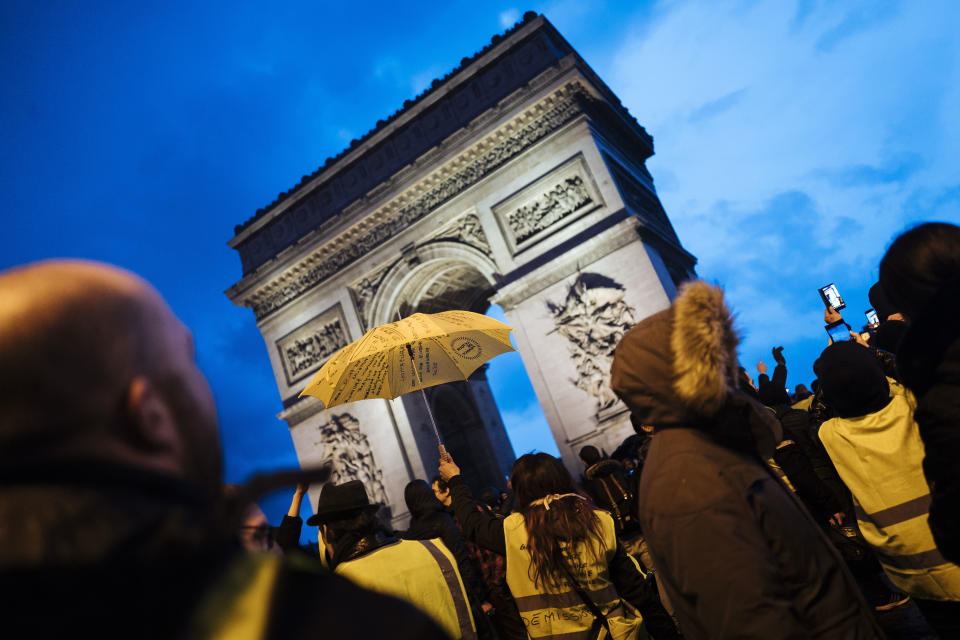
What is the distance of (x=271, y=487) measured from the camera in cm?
65

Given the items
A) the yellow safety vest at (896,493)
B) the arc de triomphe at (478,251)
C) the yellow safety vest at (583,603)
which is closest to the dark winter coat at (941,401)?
the yellow safety vest at (896,493)

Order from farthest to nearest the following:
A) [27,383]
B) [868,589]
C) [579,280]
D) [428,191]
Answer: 1. [428,191]
2. [579,280]
3. [868,589]
4. [27,383]

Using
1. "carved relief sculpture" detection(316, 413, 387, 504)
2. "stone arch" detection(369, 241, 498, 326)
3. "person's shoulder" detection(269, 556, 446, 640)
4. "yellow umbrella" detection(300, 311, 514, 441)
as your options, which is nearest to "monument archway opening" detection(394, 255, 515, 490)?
"stone arch" detection(369, 241, 498, 326)

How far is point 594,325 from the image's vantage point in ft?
35.9

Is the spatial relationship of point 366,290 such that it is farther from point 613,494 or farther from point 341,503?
point 341,503

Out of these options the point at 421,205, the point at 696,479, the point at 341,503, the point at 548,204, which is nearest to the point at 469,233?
the point at 421,205

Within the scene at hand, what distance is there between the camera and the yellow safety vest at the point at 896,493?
2.29 metres

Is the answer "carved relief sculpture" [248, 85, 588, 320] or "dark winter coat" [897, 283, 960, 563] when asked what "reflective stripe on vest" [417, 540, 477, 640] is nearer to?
"dark winter coat" [897, 283, 960, 563]

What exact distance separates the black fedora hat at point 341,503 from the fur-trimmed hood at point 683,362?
1.28 metres

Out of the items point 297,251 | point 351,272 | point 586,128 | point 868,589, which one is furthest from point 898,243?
point 297,251

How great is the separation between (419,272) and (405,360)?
9.48 m

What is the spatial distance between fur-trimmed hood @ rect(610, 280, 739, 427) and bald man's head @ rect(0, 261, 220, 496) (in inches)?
50.7

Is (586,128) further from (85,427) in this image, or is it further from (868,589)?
(85,427)

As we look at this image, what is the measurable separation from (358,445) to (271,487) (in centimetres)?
1352
